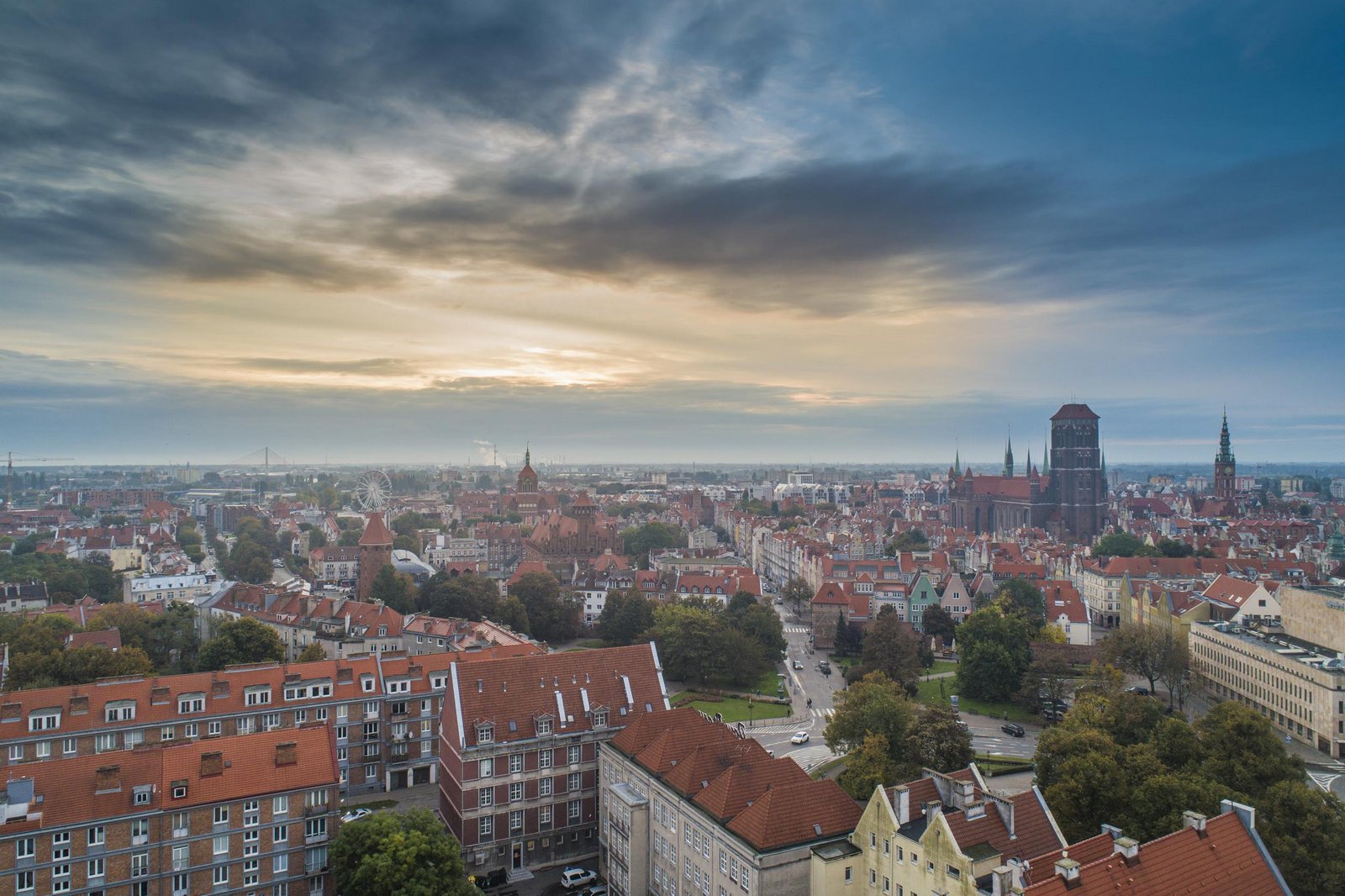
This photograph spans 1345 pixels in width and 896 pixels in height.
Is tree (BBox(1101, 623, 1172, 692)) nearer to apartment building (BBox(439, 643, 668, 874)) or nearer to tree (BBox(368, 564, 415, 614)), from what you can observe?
apartment building (BBox(439, 643, 668, 874))

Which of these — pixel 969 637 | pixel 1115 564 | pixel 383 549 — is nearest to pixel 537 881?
pixel 969 637

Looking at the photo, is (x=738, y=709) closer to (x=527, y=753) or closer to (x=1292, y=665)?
Answer: (x=527, y=753)

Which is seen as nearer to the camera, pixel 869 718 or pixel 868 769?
pixel 868 769

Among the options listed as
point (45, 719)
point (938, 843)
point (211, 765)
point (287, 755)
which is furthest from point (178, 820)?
point (938, 843)

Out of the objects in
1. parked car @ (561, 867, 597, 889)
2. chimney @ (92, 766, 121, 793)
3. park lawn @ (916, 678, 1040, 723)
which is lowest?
parked car @ (561, 867, 597, 889)

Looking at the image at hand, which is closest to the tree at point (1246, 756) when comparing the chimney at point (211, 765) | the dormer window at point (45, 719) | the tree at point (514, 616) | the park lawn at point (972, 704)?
the park lawn at point (972, 704)

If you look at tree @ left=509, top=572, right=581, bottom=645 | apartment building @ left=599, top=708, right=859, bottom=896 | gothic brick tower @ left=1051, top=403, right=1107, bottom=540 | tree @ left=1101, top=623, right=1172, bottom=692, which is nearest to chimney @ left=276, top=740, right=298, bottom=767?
apartment building @ left=599, top=708, right=859, bottom=896

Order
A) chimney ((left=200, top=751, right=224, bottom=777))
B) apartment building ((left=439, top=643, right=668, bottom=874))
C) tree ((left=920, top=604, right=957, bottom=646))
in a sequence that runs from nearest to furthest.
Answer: chimney ((left=200, top=751, right=224, bottom=777))
apartment building ((left=439, top=643, right=668, bottom=874))
tree ((left=920, top=604, right=957, bottom=646))
